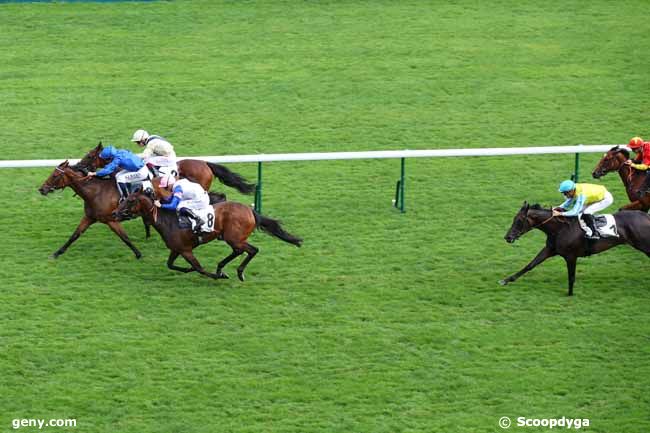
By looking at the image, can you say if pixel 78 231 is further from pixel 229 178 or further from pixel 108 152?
pixel 229 178

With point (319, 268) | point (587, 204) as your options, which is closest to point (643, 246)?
point (587, 204)

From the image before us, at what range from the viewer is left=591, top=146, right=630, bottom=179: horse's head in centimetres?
1385

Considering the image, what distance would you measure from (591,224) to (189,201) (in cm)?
357

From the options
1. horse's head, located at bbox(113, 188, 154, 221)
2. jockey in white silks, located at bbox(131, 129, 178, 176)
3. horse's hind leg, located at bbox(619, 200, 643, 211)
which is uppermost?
jockey in white silks, located at bbox(131, 129, 178, 176)

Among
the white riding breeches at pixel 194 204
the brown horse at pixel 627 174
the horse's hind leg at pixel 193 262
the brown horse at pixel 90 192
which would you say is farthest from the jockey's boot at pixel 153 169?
the brown horse at pixel 627 174

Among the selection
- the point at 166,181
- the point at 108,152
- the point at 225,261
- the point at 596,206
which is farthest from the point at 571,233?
the point at 108,152

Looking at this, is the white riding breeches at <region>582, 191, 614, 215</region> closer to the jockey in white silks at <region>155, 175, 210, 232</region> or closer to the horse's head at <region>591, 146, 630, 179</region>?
the horse's head at <region>591, 146, 630, 179</region>

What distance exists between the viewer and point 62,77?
58.7 feet

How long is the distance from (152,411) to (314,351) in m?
1.58

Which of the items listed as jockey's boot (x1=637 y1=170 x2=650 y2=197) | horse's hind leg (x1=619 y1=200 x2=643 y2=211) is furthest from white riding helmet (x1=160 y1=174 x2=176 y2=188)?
jockey's boot (x1=637 y1=170 x2=650 y2=197)

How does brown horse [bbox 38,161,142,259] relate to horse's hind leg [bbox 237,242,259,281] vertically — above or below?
above

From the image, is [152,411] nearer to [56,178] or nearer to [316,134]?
[56,178]

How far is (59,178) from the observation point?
1330cm

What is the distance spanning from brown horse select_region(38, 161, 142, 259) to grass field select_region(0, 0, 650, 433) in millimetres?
383
